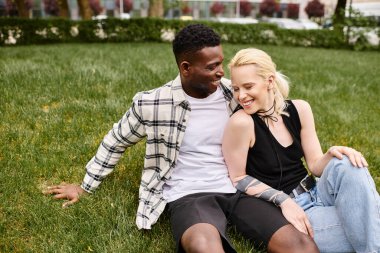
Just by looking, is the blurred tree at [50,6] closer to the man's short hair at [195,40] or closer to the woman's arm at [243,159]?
the man's short hair at [195,40]

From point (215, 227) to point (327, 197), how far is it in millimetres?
780

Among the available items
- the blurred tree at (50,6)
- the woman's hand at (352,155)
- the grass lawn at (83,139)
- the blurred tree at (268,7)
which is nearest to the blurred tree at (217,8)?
the blurred tree at (268,7)

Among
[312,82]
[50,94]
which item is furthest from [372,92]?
[50,94]

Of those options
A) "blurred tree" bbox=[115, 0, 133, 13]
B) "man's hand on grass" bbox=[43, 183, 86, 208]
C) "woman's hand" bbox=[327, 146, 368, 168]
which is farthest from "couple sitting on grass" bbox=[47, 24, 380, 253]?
"blurred tree" bbox=[115, 0, 133, 13]

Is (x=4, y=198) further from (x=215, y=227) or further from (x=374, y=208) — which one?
(x=374, y=208)

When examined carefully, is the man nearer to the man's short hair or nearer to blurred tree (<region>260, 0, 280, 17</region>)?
the man's short hair

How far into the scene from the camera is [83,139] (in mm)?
4375

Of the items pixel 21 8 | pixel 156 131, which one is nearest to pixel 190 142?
pixel 156 131

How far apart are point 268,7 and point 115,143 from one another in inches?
2739

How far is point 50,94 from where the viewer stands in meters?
5.70

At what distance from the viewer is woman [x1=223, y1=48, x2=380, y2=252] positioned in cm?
245

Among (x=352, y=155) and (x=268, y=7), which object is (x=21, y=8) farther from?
(x=268, y=7)

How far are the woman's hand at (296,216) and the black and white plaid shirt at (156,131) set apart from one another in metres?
0.72

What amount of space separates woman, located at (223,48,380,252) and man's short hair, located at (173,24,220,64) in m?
0.20
